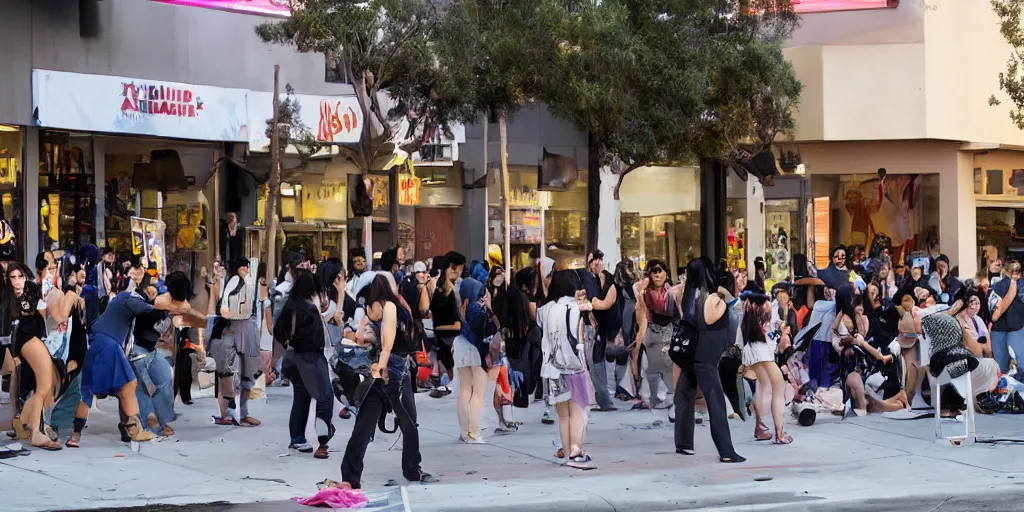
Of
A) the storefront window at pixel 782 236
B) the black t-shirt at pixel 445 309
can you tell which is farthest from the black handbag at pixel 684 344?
Answer: the storefront window at pixel 782 236

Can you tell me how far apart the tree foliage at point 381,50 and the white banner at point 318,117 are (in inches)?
103

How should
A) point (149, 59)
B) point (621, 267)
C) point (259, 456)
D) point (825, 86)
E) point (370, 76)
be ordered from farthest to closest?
point (825, 86) < point (149, 59) < point (370, 76) < point (621, 267) < point (259, 456)

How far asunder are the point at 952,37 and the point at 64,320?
2304 cm

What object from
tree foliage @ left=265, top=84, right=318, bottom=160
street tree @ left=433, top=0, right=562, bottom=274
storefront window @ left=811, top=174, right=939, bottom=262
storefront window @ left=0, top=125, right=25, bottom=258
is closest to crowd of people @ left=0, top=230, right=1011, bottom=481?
street tree @ left=433, top=0, right=562, bottom=274

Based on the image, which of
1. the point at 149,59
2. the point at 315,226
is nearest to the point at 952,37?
the point at 315,226

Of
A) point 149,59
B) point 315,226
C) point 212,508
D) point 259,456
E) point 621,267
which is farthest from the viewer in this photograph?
point 315,226

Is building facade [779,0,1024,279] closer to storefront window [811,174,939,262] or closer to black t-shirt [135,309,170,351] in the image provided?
storefront window [811,174,939,262]

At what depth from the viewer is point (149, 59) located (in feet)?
70.9

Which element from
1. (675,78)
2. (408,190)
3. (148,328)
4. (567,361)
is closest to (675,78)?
(675,78)

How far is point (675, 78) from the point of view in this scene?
21156 mm

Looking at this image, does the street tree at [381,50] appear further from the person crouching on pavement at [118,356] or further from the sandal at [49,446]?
the sandal at [49,446]

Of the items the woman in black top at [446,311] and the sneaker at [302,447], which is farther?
the woman in black top at [446,311]

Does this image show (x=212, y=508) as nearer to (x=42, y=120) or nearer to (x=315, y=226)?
(x=42, y=120)

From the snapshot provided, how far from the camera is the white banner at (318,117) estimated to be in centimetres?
2295
